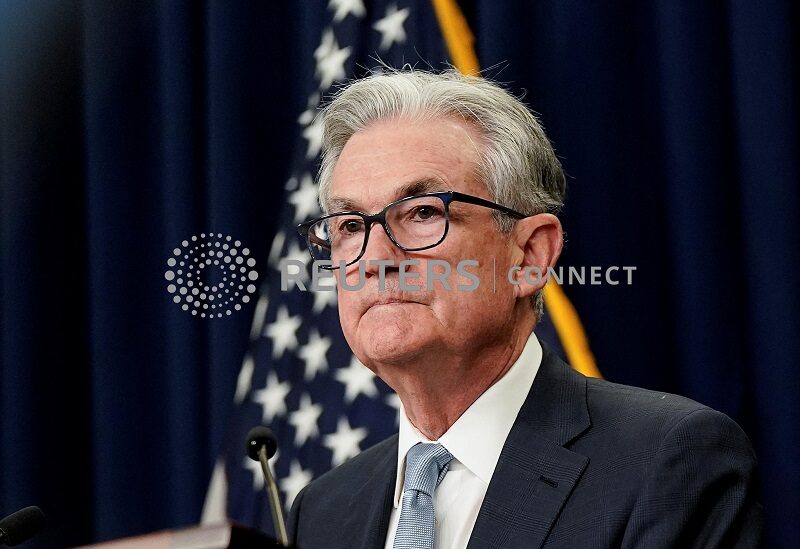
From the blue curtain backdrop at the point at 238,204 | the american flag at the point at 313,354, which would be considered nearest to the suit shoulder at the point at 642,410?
the blue curtain backdrop at the point at 238,204

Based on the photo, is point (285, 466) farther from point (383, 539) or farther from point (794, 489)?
point (794, 489)

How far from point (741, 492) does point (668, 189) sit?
1087 mm

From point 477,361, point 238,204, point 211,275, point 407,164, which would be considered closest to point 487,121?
point 407,164

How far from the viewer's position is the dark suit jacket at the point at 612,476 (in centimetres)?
144

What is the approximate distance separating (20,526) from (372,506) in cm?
62

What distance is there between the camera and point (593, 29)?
2521 mm

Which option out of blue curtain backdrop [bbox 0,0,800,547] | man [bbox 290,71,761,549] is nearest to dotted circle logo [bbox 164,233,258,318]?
blue curtain backdrop [bbox 0,0,800,547]

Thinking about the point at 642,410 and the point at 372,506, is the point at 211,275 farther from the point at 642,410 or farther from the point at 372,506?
the point at 642,410

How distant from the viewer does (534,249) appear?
1.83 metres

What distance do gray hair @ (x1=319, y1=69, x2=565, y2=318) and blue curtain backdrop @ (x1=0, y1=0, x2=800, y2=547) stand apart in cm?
60

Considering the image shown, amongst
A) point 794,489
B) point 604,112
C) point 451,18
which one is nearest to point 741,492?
point 794,489

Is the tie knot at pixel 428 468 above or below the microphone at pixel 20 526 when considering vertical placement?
above

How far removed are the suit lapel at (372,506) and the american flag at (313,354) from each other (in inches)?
20.1

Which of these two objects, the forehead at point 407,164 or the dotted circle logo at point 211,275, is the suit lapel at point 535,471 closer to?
the forehead at point 407,164
